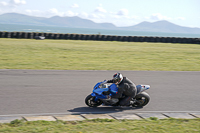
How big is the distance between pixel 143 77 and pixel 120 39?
25.5 m

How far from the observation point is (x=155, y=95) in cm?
1002

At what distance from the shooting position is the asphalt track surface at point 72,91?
26.5ft

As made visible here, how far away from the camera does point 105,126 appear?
20.6ft

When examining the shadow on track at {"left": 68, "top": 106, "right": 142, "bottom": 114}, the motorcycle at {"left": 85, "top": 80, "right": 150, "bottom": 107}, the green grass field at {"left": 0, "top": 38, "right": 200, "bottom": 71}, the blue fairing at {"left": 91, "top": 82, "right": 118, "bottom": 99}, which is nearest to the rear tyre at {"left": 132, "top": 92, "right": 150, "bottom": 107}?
the motorcycle at {"left": 85, "top": 80, "right": 150, "bottom": 107}

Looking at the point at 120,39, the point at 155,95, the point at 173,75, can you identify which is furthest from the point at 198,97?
the point at 120,39

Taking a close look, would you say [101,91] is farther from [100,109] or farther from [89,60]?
[89,60]

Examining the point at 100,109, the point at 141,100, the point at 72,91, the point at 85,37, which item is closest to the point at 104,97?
the point at 100,109

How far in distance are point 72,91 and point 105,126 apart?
3.95 meters

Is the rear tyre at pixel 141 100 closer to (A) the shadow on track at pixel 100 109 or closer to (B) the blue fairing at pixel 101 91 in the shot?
(A) the shadow on track at pixel 100 109

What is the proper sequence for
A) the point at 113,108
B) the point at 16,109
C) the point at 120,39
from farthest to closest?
the point at 120,39 < the point at 113,108 < the point at 16,109

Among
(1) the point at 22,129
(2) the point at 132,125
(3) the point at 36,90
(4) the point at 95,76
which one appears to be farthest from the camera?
(4) the point at 95,76

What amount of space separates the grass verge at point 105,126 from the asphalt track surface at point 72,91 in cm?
115

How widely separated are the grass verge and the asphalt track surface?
115cm

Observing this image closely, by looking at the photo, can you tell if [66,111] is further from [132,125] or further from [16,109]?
[132,125]
